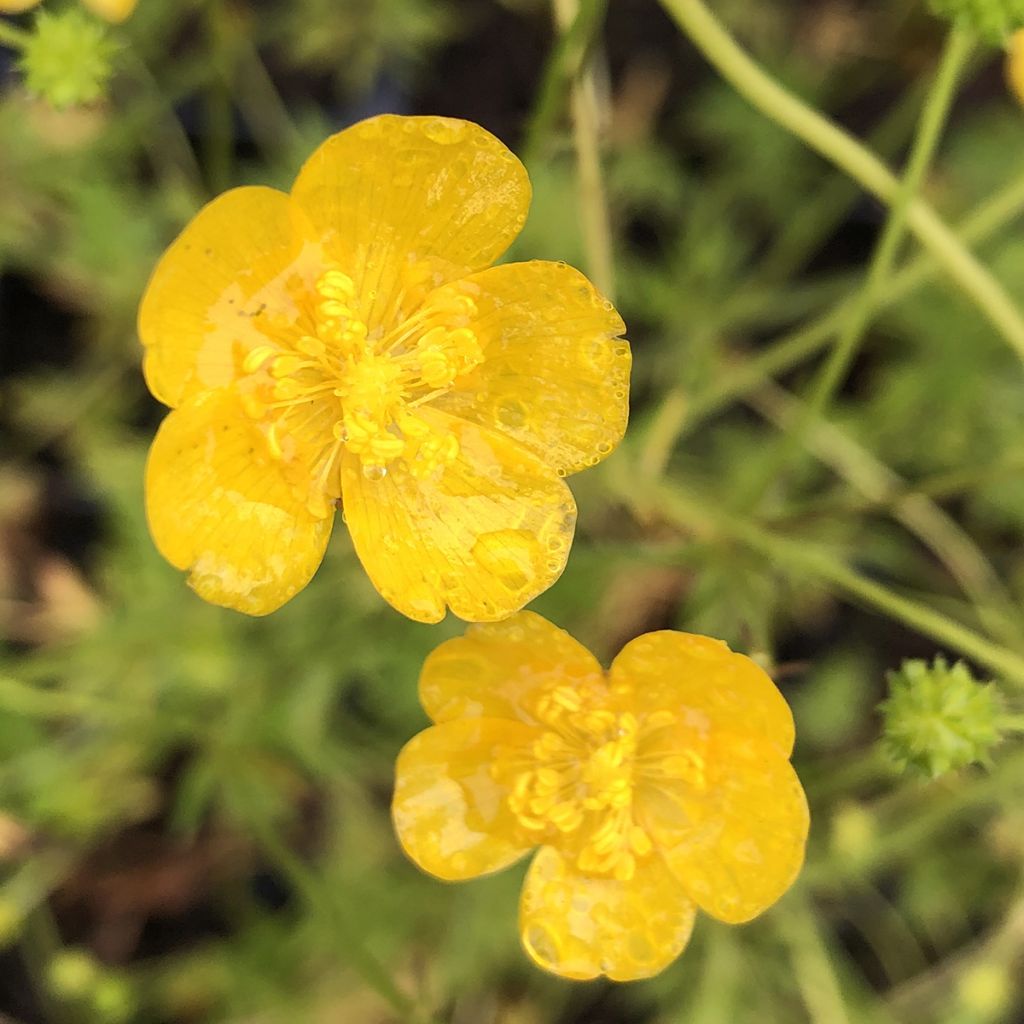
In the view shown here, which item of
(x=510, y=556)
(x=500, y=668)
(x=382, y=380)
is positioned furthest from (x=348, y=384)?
(x=500, y=668)

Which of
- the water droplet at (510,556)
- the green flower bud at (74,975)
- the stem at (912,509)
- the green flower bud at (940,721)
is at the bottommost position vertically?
the green flower bud at (74,975)

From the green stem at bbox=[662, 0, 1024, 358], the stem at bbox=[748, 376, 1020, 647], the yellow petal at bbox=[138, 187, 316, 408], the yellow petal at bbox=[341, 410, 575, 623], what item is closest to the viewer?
the yellow petal at bbox=[138, 187, 316, 408]

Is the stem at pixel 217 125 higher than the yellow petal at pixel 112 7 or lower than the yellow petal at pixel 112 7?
lower

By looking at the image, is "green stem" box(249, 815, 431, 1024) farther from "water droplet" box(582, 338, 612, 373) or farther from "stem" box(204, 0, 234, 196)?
"stem" box(204, 0, 234, 196)

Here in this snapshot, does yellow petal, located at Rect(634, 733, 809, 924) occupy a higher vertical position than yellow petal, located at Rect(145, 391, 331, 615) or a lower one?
lower

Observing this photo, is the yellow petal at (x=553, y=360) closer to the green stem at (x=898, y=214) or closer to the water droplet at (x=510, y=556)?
the water droplet at (x=510, y=556)

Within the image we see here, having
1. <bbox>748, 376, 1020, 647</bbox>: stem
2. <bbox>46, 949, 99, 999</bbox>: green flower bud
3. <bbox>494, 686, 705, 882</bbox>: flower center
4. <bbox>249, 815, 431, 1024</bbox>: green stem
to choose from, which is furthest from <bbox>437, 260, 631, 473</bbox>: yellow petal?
<bbox>46, 949, 99, 999</bbox>: green flower bud

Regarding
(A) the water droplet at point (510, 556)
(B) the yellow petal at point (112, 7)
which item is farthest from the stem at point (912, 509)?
(B) the yellow petal at point (112, 7)
